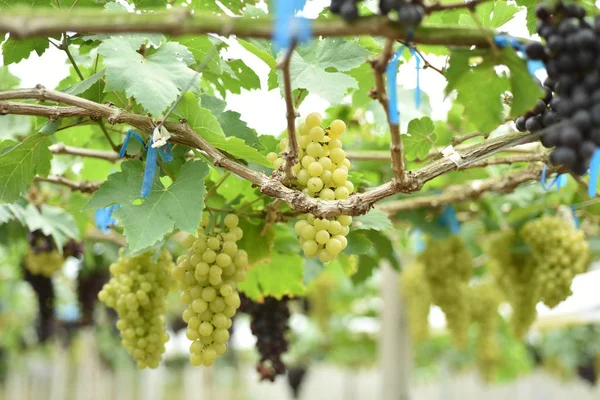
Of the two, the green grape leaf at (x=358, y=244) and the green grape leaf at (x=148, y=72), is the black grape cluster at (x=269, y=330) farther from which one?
the green grape leaf at (x=148, y=72)

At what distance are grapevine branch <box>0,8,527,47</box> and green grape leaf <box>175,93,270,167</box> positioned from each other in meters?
0.46

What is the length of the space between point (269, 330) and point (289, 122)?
1.39 meters

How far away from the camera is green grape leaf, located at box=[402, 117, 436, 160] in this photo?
166 cm

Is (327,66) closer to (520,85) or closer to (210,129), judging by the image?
(210,129)

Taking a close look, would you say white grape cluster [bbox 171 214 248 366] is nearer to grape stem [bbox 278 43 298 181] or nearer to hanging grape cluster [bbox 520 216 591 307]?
grape stem [bbox 278 43 298 181]

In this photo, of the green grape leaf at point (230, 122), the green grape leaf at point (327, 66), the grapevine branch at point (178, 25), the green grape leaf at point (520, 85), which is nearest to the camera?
the grapevine branch at point (178, 25)

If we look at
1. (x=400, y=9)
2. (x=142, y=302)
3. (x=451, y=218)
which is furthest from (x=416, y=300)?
(x=400, y=9)

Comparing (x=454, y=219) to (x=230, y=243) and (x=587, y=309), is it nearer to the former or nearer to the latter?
(x=230, y=243)

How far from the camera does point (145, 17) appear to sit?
81 cm

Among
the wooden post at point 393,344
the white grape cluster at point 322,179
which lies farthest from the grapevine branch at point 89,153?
the wooden post at point 393,344

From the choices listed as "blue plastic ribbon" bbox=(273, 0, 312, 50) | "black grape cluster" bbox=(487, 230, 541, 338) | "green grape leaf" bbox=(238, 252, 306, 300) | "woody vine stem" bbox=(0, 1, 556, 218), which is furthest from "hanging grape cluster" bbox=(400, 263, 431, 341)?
"blue plastic ribbon" bbox=(273, 0, 312, 50)

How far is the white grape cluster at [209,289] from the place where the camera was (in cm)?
141

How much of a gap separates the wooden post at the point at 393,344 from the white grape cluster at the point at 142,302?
1972mm

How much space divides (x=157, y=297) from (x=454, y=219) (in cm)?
130
